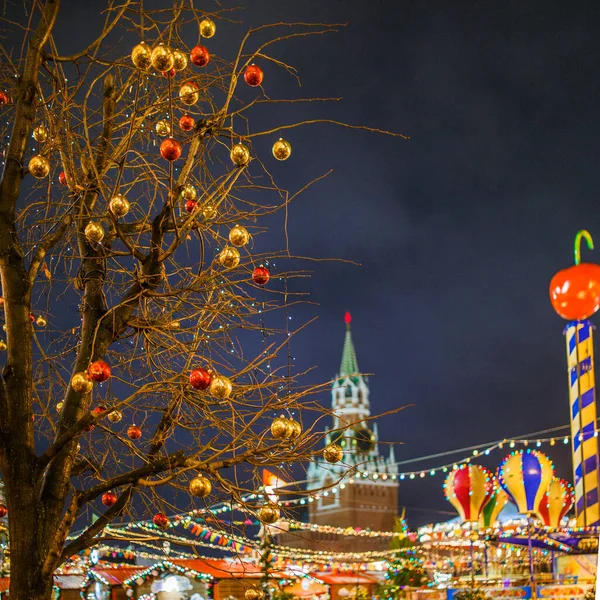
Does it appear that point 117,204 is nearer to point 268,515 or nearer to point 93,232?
point 93,232

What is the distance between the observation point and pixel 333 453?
278 cm

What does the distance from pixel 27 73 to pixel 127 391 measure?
1703 mm

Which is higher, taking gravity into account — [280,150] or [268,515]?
[280,150]

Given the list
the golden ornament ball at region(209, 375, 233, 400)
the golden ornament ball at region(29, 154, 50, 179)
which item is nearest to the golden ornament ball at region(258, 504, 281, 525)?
the golden ornament ball at region(209, 375, 233, 400)

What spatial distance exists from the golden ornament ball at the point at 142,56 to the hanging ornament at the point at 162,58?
2 centimetres

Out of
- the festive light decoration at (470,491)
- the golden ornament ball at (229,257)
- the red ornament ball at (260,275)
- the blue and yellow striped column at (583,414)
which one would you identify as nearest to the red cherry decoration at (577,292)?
the red ornament ball at (260,275)

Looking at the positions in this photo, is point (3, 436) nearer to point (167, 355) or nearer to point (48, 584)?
point (48, 584)

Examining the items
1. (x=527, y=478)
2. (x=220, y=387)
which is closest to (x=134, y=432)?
(x=220, y=387)

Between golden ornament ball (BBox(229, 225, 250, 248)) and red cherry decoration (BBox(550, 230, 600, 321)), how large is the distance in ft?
15.8

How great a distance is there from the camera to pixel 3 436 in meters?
2.54

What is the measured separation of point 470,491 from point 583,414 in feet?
13.2

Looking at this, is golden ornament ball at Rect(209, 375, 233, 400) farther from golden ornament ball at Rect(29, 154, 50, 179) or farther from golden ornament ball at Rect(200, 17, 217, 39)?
golden ornament ball at Rect(200, 17, 217, 39)

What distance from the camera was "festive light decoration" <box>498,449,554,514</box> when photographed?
16.1 m

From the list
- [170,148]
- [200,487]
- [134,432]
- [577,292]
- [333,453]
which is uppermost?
[577,292]
